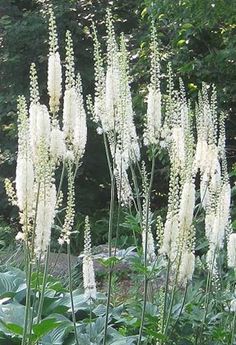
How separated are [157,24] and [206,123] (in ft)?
16.8

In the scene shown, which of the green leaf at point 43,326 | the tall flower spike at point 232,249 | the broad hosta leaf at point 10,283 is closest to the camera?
the green leaf at point 43,326

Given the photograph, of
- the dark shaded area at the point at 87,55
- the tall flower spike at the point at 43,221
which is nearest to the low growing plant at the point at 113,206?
the tall flower spike at the point at 43,221

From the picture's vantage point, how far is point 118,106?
12.1ft

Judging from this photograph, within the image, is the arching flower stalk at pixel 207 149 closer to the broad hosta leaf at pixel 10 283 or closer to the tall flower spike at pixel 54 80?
the tall flower spike at pixel 54 80

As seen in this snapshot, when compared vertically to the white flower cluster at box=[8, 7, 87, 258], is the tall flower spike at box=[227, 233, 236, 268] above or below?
below

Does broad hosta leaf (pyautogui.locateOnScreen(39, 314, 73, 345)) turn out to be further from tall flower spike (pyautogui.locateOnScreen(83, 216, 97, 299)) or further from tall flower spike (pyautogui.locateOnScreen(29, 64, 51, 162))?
tall flower spike (pyautogui.locateOnScreen(29, 64, 51, 162))

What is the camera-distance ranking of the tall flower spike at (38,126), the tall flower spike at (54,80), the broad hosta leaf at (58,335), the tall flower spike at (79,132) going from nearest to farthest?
the tall flower spike at (38,126)
the tall flower spike at (54,80)
the tall flower spike at (79,132)
the broad hosta leaf at (58,335)

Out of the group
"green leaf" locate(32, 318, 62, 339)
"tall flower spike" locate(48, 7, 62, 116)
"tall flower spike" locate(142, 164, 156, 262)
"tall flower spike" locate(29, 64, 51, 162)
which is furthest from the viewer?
"tall flower spike" locate(142, 164, 156, 262)

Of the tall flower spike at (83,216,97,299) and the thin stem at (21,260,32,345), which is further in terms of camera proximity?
the tall flower spike at (83,216,97,299)

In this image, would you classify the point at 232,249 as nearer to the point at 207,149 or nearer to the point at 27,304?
the point at 207,149

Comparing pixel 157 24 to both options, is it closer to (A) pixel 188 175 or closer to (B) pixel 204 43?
(B) pixel 204 43

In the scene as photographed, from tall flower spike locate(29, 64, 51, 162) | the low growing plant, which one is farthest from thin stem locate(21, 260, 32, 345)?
tall flower spike locate(29, 64, 51, 162)

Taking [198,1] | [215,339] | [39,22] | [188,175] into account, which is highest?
[39,22]

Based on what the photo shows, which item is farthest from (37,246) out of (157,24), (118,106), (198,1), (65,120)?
(157,24)
